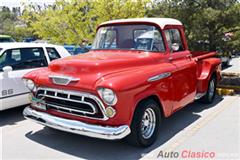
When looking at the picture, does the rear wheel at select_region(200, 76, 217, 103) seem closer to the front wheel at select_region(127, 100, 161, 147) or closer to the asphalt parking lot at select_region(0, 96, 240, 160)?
the asphalt parking lot at select_region(0, 96, 240, 160)

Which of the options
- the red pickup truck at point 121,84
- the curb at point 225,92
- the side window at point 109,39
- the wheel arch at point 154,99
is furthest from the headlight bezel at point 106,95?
the curb at point 225,92

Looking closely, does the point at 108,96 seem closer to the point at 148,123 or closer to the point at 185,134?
the point at 148,123

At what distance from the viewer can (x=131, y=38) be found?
5.44 m

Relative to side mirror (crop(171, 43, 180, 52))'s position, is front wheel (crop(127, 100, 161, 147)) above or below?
below

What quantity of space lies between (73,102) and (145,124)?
123 cm

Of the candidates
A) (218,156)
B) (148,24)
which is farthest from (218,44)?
(218,156)

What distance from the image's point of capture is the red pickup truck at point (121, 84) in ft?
13.1

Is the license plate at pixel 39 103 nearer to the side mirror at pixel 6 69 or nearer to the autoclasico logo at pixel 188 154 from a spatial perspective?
the side mirror at pixel 6 69

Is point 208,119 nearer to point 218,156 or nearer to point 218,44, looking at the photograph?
point 218,156

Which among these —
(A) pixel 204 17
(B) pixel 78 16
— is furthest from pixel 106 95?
(B) pixel 78 16

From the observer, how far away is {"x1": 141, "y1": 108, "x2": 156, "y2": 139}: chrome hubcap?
4551 millimetres

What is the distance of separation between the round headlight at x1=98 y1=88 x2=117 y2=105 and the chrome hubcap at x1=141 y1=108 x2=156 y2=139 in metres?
0.79

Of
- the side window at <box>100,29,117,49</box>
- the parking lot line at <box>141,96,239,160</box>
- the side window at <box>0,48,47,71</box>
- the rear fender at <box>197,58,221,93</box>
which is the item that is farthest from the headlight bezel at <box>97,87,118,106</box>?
the rear fender at <box>197,58,221,93</box>

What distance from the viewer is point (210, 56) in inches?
301
